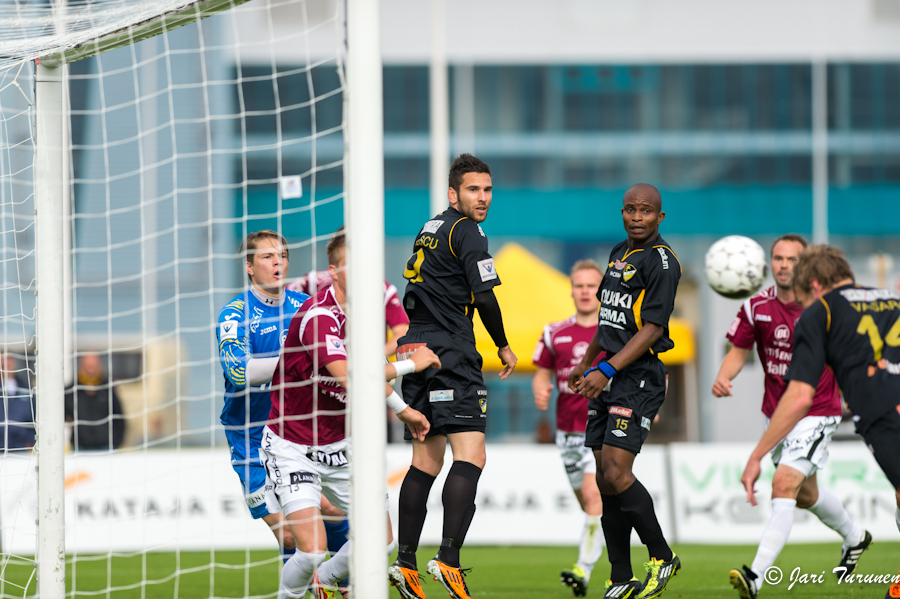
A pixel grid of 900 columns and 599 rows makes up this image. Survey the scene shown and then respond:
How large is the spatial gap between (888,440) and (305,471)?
2966mm

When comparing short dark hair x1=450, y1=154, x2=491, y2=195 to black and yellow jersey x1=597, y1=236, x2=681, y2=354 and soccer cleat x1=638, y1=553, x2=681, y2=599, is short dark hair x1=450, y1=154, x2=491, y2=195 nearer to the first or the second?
black and yellow jersey x1=597, y1=236, x2=681, y2=354

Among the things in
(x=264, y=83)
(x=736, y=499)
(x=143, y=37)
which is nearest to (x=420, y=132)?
(x=264, y=83)

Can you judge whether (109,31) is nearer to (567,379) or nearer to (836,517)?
(567,379)

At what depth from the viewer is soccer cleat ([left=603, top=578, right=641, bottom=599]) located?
220 inches

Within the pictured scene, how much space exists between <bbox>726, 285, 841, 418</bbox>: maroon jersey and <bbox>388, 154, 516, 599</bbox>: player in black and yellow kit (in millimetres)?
2456

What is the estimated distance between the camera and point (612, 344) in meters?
5.86

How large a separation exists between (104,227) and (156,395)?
Result: 5.22 metres

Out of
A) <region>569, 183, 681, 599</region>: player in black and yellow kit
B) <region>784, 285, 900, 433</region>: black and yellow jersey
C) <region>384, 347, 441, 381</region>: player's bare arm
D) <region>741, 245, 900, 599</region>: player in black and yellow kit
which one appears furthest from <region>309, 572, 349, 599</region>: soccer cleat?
<region>784, 285, 900, 433</region>: black and yellow jersey

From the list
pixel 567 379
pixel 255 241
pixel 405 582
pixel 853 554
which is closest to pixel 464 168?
pixel 255 241

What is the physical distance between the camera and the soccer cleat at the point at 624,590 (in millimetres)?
5578

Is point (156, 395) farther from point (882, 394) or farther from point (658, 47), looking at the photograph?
point (882, 394)

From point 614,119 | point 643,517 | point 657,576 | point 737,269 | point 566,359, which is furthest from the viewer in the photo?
point 614,119

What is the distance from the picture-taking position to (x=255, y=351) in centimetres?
604

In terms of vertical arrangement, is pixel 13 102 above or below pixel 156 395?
above
